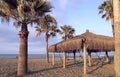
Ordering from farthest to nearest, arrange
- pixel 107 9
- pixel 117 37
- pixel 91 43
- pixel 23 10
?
1. pixel 107 9
2. pixel 91 43
3. pixel 23 10
4. pixel 117 37

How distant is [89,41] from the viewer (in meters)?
22.3

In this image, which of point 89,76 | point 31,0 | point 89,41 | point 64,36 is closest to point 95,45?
point 89,41

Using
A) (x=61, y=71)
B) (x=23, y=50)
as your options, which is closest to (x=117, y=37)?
(x=23, y=50)

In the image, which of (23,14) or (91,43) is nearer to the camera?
(23,14)

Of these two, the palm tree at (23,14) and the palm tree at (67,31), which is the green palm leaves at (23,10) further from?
the palm tree at (67,31)

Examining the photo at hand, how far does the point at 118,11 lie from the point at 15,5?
→ 1091 centimetres

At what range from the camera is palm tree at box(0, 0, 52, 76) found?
20.2 metres

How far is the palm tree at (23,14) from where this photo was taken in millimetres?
20219

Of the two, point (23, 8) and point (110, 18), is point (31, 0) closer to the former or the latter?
point (23, 8)

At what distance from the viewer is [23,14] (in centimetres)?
2011

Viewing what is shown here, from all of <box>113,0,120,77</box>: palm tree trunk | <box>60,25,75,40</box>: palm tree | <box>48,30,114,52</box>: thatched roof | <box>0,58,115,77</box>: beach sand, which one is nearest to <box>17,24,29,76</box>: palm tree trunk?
<box>0,58,115,77</box>: beach sand

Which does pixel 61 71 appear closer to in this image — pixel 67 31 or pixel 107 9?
pixel 107 9

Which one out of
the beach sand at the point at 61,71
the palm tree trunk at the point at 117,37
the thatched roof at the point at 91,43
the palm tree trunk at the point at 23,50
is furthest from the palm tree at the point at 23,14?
the palm tree trunk at the point at 117,37

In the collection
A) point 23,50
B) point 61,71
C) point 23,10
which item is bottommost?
point 61,71
